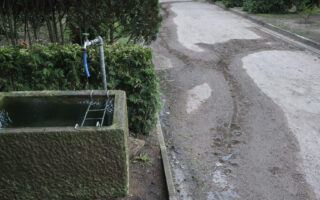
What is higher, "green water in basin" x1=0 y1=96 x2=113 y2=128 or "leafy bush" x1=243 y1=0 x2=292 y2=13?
"leafy bush" x1=243 y1=0 x2=292 y2=13

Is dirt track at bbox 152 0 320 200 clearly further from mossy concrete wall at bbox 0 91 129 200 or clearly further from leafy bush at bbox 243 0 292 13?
leafy bush at bbox 243 0 292 13

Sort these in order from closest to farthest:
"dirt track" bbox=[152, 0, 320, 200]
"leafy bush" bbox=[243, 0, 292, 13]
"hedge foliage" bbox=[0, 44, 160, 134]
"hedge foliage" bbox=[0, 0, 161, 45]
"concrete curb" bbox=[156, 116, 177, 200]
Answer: "concrete curb" bbox=[156, 116, 177, 200] → "dirt track" bbox=[152, 0, 320, 200] → "hedge foliage" bbox=[0, 44, 160, 134] → "hedge foliage" bbox=[0, 0, 161, 45] → "leafy bush" bbox=[243, 0, 292, 13]

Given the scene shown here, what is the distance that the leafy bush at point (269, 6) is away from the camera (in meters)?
17.7

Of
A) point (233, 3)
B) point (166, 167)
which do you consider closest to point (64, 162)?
point (166, 167)

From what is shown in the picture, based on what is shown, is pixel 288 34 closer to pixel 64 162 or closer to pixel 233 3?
pixel 233 3

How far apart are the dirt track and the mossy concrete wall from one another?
116 cm

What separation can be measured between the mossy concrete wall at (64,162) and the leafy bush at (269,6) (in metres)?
16.6

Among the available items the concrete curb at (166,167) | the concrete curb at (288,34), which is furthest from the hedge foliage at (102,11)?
the concrete curb at (288,34)

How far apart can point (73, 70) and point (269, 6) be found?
16.2 m

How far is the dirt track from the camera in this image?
13.6ft

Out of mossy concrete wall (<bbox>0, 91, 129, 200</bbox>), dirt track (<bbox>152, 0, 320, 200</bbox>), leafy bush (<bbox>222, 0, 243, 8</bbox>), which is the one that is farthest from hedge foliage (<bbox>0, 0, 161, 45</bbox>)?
leafy bush (<bbox>222, 0, 243, 8</bbox>)

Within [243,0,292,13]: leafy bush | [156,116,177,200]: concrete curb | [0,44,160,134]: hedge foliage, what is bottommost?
[156,116,177,200]: concrete curb

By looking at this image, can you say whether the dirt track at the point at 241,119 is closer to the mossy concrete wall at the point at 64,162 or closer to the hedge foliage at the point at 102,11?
the mossy concrete wall at the point at 64,162

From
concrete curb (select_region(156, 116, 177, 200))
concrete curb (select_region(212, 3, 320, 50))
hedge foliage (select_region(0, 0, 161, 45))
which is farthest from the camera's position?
concrete curb (select_region(212, 3, 320, 50))
